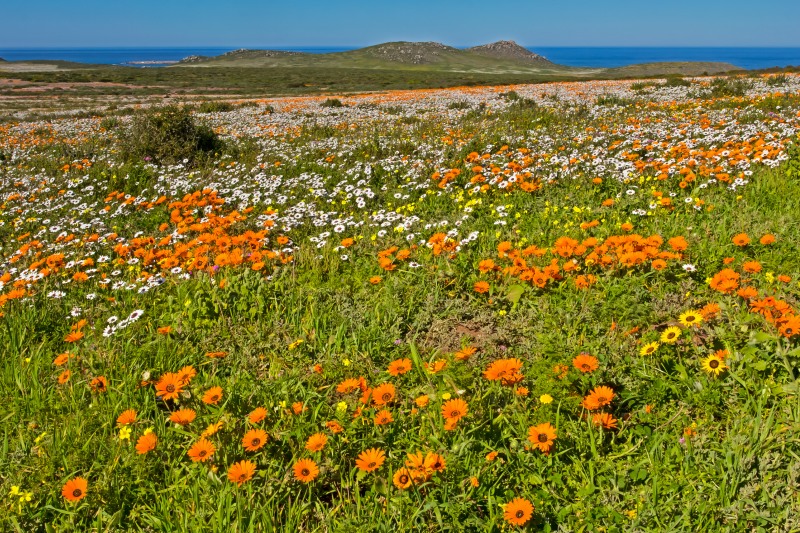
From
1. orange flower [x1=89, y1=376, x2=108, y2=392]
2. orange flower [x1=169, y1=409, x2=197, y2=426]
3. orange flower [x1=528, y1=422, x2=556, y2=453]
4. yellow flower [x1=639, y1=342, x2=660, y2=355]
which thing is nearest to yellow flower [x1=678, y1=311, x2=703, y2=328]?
yellow flower [x1=639, y1=342, x2=660, y2=355]

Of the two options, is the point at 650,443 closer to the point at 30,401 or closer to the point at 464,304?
the point at 464,304

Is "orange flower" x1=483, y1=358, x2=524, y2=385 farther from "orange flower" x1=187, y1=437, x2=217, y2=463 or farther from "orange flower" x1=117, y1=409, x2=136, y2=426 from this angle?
"orange flower" x1=117, y1=409, x2=136, y2=426

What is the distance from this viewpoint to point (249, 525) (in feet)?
8.68

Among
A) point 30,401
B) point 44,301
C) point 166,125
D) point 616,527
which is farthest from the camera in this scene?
point 166,125

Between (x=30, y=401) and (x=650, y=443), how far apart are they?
14.2ft

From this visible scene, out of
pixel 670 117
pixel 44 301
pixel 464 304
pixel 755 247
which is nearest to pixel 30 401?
pixel 44 301

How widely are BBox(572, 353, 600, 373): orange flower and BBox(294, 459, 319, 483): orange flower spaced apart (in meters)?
1.79

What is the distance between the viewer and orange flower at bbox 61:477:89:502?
2.79 metres

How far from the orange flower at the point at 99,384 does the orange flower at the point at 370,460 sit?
2061 mm

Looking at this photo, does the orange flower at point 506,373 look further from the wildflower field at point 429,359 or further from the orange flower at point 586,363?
the orange flower at point 586,363

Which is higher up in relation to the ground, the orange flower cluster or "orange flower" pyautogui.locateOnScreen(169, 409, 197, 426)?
the orange flower cluster

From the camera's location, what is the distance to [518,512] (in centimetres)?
251

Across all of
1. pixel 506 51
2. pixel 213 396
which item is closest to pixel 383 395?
pixel 213 396

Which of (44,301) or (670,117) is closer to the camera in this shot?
(44,301)
